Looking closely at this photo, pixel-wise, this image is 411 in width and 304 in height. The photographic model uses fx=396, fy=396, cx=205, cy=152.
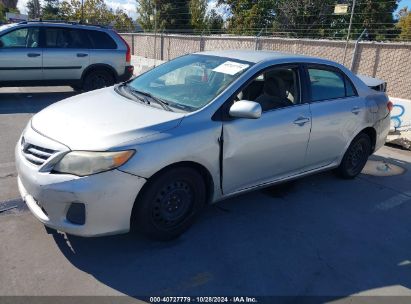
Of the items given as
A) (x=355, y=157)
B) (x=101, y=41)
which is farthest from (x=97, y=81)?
(x=355, y=157)

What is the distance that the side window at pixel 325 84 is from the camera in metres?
4.48

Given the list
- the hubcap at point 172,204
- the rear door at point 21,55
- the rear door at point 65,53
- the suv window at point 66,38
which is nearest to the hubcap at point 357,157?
the hubcap at point 172,204

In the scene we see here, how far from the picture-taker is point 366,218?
4301mm

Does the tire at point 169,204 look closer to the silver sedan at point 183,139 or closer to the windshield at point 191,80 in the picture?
the silver sedan at point 183,139

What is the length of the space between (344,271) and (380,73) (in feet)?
30.4

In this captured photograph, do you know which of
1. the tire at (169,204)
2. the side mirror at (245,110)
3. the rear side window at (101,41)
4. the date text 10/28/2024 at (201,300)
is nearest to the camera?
the date text 10/28/2024 at (201,300)

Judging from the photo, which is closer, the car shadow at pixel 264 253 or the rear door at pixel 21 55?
the car shadow at pixel 264 253

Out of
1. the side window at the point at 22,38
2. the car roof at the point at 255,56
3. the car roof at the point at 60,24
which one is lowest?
the side window at the point at 22,38

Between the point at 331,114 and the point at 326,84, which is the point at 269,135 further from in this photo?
the point at 326,84

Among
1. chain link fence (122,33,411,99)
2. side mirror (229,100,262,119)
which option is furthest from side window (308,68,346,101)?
chain link fence (122,33,411,99)

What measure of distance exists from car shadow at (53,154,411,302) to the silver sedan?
0.94ft

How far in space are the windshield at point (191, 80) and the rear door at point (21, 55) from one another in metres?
5.55

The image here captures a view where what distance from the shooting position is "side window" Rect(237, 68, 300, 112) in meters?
4.09

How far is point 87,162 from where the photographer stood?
Result: 2916 mm
